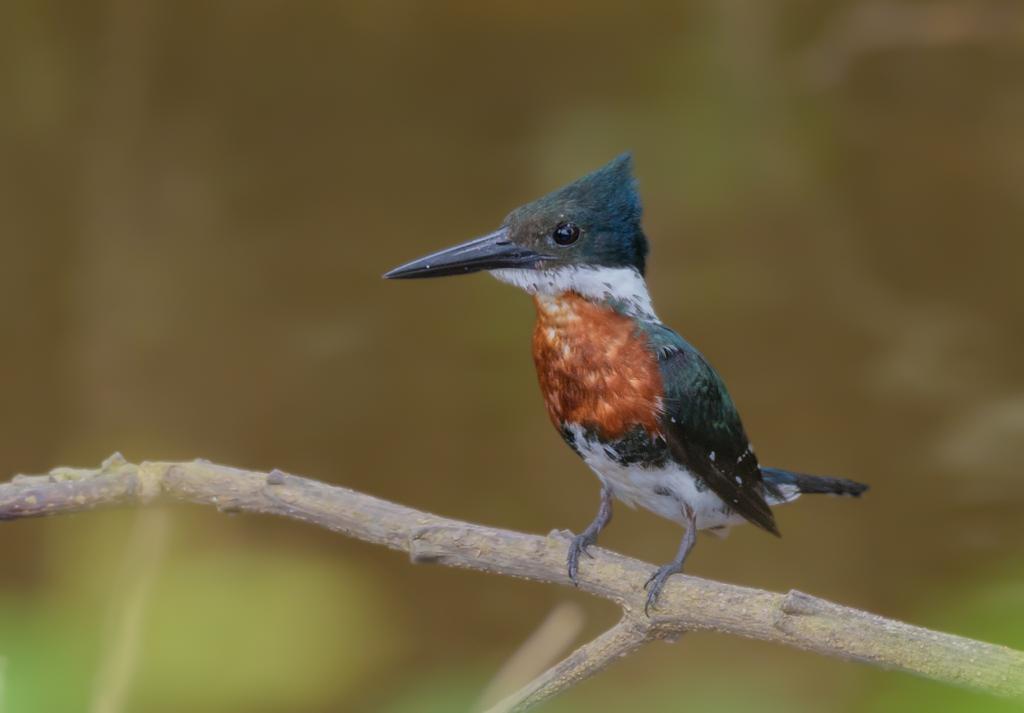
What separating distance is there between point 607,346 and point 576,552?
156 mm

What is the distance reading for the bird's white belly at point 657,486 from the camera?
3.20ft

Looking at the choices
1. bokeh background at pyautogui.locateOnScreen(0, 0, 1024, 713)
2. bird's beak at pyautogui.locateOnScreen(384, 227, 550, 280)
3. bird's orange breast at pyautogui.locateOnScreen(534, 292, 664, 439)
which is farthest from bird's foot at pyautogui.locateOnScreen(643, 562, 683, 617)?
bokeh background at pyautogui.locateOnScreen(0, 0, 1024, 713)

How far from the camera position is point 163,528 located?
0.83 meters

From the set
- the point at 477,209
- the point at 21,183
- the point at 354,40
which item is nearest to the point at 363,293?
the point at 477,209

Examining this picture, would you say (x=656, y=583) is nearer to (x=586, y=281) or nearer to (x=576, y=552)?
(x=576, y=552)

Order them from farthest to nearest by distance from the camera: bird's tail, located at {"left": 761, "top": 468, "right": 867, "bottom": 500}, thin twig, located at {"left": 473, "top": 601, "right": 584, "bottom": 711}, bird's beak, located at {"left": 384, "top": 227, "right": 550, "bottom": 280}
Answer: bird's tail, located at {"left": 761, "top": 468, "right": 867, "bottom": 500} → bird's beak, located at {"left": 384, "top": 227, "right": 550, "bottom": 280} → thin twig, located at {"left": 473, "top": 601, "right": 584, "bottom": 711}

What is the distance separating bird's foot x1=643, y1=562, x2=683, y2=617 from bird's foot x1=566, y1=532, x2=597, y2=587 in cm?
5

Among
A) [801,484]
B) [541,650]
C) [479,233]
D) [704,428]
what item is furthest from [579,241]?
[479,233]

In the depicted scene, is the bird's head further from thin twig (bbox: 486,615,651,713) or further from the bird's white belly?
thin twig (bbox: 486,615,651,713)

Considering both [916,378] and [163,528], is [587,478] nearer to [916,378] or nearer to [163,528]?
[916,378]

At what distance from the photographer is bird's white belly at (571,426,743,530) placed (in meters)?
0.98

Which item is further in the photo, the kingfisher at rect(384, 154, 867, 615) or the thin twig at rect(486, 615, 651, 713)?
the kingfisher at rect(384, 154, 867, 615)

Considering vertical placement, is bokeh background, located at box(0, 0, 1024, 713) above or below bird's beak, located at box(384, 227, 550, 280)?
above

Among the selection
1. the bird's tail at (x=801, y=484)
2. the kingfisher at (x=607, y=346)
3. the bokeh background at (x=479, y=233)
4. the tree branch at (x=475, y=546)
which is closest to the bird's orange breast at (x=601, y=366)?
the kingfisher at (x=607, y=346)
